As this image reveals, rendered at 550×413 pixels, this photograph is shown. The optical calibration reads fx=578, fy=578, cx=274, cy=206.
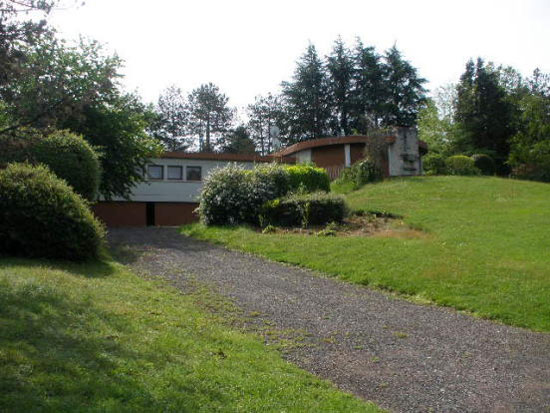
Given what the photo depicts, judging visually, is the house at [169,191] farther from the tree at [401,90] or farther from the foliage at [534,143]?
the tree at [401,90]

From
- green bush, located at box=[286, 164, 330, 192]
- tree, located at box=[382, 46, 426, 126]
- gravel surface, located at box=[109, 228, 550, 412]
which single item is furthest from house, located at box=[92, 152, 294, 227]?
tree, located at box=[382, 46, 426, 126]

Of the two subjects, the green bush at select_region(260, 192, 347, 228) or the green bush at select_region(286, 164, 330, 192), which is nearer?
the green bush at select_region(260, 192, 347, 228)

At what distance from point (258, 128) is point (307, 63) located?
9430 millimetres

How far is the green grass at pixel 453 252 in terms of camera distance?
9.50 metres

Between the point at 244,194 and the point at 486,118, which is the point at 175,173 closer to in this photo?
the point at 244,194

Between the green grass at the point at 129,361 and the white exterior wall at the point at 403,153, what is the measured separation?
22203 mm

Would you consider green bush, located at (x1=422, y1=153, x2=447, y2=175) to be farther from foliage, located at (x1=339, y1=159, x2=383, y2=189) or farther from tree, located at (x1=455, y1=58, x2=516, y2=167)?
tree, located at (x1=455, y1=58, x2=516, y2=167)

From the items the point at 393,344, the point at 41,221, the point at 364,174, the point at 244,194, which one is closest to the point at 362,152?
the point at 364,174

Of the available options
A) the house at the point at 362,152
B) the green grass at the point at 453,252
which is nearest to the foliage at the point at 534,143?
the house at the point at 362,152

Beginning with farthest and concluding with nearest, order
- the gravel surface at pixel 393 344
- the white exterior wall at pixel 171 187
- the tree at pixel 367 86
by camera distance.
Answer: the tree at pixel 367 86 → the white exterior wall at pixel 171 187 → the gravel surface at pixel 393 344

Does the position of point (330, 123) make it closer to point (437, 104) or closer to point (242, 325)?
point (437, 104)

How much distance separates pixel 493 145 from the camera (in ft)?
148

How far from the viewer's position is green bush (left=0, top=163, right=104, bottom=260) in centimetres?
1020

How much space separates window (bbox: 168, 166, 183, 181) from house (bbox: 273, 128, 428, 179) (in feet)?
22.2
